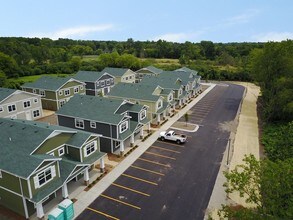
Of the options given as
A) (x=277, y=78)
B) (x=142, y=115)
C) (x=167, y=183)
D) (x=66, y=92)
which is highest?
(x=277, y=78)

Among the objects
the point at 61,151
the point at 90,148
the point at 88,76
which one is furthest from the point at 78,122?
the point at 88,76

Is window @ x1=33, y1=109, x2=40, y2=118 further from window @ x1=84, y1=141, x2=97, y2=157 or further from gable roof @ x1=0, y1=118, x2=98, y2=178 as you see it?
window @ x1=84, y1=141, x2=97, y2=157

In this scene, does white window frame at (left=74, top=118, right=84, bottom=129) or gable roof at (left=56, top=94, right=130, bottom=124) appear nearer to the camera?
gable roof at (left=56, top=94, right=130, bottom=124)

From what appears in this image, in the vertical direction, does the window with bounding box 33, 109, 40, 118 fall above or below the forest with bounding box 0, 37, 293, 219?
below

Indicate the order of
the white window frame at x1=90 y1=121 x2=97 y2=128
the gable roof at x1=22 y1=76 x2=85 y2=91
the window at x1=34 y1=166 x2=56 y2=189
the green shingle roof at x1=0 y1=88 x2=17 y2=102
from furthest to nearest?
1. the gable roof at x1=22 y1=76 x2=85 y2=91
2. the green shingle roof at x1=0 y1=88 x2=17 y2=102
3. the white window frame at x1=90 y1=121 x2=97 y2=128
4. the window at x1=34 y1=166 x2=56 y2=189

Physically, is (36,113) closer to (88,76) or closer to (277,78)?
(88,76)

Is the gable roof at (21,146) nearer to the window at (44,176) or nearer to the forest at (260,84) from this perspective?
the window at (44,176)

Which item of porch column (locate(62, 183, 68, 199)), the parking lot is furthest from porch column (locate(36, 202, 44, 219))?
the parking lot
